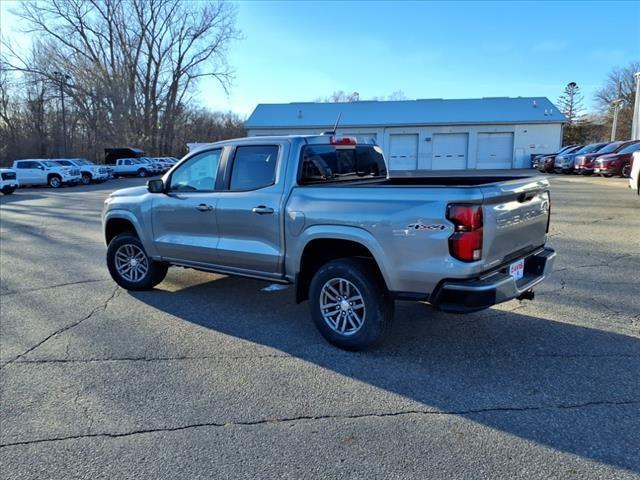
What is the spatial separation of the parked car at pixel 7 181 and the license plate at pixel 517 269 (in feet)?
89.9

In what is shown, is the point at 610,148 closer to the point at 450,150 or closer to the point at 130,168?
the point at 450,150

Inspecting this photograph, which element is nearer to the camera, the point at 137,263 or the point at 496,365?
the point at 496,365

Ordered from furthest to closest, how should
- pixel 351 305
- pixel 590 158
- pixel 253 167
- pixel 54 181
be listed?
pixel 54 181 → pixel 590 158 → pixel 253 167 → pixel 351 305

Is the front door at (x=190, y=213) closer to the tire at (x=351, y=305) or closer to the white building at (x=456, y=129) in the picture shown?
the tire at (x=351, y=305)

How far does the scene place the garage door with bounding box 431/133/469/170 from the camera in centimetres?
4203

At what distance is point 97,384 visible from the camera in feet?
12.3

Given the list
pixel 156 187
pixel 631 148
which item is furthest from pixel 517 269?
pixel 631 148

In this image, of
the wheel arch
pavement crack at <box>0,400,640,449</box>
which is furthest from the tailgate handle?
pavement crack at <box>0,400,640,449</box>

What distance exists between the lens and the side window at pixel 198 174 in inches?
209

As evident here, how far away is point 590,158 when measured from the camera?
24047mm

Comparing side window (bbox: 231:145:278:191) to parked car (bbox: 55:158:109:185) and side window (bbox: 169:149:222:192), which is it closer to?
side window (bbox: 169:149:222:192)

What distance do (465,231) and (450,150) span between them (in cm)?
4093

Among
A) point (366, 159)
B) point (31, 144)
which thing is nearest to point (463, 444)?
point (366, 159)

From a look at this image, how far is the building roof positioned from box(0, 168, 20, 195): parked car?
2329 centimetres
